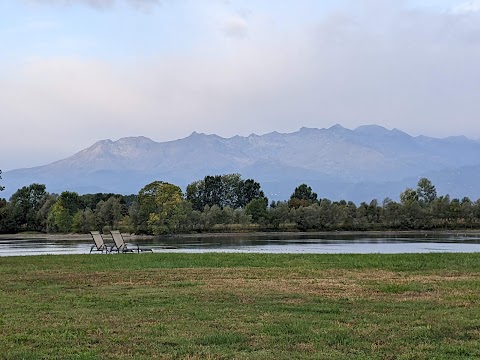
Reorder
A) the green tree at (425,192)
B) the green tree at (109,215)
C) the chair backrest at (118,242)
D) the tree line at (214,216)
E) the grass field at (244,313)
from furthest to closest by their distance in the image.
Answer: the green tree at (425,192) → the green tree at (109,215) → the tree line at (214,216) → the chair backrest at (118,242) → the grass field at (244,313)

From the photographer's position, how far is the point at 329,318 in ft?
35.4

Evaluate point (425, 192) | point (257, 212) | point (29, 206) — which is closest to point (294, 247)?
point (257, 212)

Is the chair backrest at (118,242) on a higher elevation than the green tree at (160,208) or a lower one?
lower

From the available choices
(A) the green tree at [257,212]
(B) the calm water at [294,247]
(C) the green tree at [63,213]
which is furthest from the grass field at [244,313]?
(A) the green tree at [257,212]

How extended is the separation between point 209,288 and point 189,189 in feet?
458

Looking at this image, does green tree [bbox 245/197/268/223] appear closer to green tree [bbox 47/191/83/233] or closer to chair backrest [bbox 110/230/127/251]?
green tree [bbox 47/191/83/233]

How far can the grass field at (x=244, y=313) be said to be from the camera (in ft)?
28.1

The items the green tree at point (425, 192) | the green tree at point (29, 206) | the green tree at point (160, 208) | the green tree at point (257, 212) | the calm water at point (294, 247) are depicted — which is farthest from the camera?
the green tree at point (425, 192)

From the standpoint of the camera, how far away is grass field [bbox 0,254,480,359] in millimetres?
8578

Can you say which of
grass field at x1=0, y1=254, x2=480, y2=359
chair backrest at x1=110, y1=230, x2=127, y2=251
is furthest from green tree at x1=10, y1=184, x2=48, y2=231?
grass field at x1=0, y1=254, x2=480, y2=359

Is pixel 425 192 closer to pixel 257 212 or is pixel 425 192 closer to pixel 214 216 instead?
pixel 257 212

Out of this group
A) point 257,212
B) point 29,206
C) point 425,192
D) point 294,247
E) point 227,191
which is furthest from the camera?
point 227,191

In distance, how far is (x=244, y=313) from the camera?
11.3 meters

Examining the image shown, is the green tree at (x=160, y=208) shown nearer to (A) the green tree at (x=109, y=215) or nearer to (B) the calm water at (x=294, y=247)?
(A) the green tree at (x=109, y=215)
